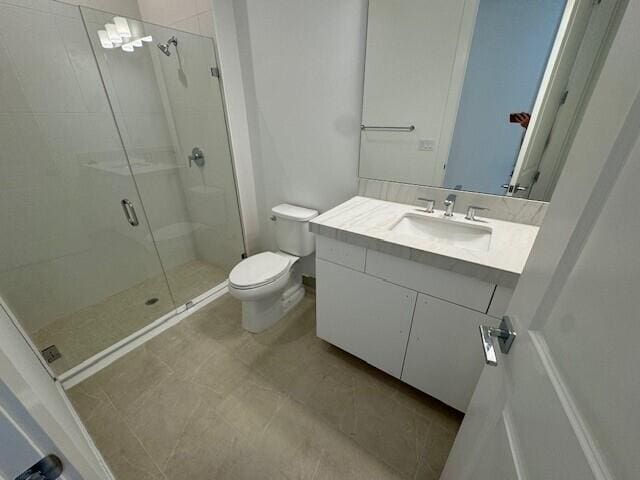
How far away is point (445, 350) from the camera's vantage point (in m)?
1.11

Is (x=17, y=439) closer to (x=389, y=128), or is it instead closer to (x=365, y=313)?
(x=365, y=313)

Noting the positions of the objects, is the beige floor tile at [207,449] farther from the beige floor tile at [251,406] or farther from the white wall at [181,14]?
the white wall at [181,14]

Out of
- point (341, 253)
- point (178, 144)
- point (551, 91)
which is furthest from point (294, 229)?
point (551, 91)

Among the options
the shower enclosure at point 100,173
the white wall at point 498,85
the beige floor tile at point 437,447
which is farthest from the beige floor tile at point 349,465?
the shower enclosure at point 100,173

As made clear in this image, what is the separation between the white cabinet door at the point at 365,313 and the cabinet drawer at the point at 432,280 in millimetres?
48

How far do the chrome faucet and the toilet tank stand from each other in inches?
33.0

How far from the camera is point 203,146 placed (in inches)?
81.5

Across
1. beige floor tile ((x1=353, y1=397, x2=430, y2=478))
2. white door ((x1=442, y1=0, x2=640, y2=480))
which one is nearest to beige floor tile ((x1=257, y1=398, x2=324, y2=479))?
beige floor tile ((x1=353, y1=397, x2=430, y2=478))

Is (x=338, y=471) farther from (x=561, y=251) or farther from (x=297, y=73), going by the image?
(x=297, y=73)

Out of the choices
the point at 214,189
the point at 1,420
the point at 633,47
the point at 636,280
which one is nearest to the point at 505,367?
the point at 636,280

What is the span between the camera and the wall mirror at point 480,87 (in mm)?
978

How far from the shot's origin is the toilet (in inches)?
62.9

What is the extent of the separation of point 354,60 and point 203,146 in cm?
131

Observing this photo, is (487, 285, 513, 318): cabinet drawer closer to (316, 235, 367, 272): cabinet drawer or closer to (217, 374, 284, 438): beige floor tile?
(316, 235, 367, 272): cabinet drawer
